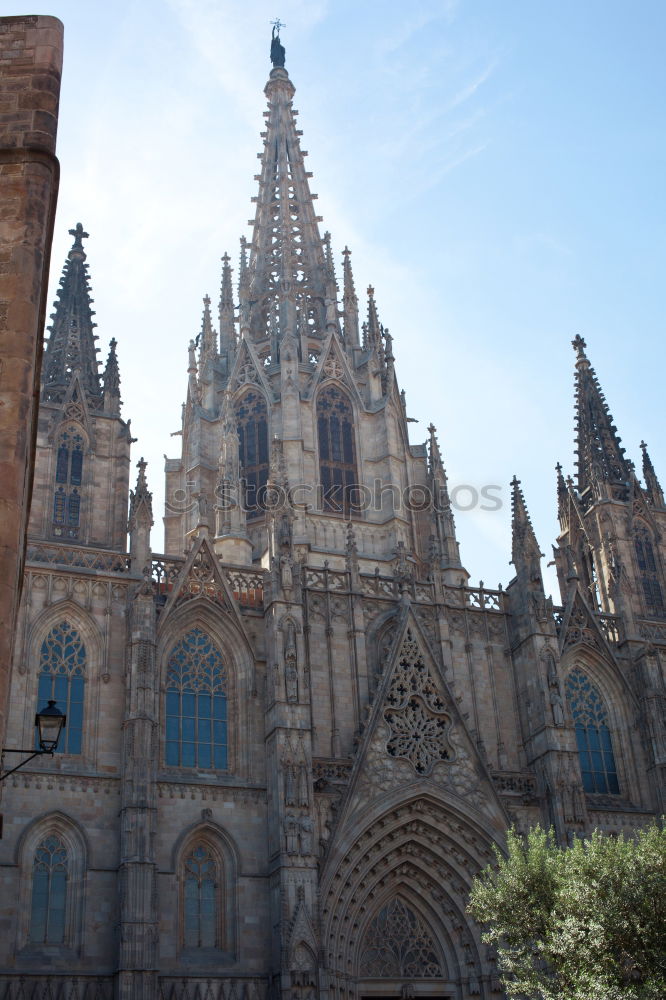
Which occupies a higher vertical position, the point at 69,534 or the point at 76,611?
the point at 69,534

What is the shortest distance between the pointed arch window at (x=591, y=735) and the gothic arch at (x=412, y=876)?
4.77 meters

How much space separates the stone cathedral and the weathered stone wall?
14.0 metres

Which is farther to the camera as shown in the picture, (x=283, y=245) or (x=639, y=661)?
(x=283, y=245)

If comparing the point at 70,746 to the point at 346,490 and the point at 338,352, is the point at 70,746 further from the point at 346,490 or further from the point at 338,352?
the point at 338,352

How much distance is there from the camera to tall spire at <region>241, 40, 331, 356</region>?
4512 centimetres

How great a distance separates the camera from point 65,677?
26.9m

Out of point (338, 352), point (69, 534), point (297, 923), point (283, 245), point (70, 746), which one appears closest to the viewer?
point (297, 923)

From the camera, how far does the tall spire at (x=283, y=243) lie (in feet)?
148

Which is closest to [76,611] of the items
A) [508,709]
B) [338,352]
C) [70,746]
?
[70,746]

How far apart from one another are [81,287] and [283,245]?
12701mm

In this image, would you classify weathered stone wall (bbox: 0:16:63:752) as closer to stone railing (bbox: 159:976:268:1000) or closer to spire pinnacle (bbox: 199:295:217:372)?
stone railing (bbox: 159:976:268:1000)

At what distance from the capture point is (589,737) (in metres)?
32.1

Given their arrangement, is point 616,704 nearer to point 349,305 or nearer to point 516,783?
point 516,783

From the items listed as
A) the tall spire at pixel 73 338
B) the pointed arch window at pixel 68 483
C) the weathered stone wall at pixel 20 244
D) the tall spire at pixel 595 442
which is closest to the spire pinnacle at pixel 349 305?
the tall spire at pixel 595 442
